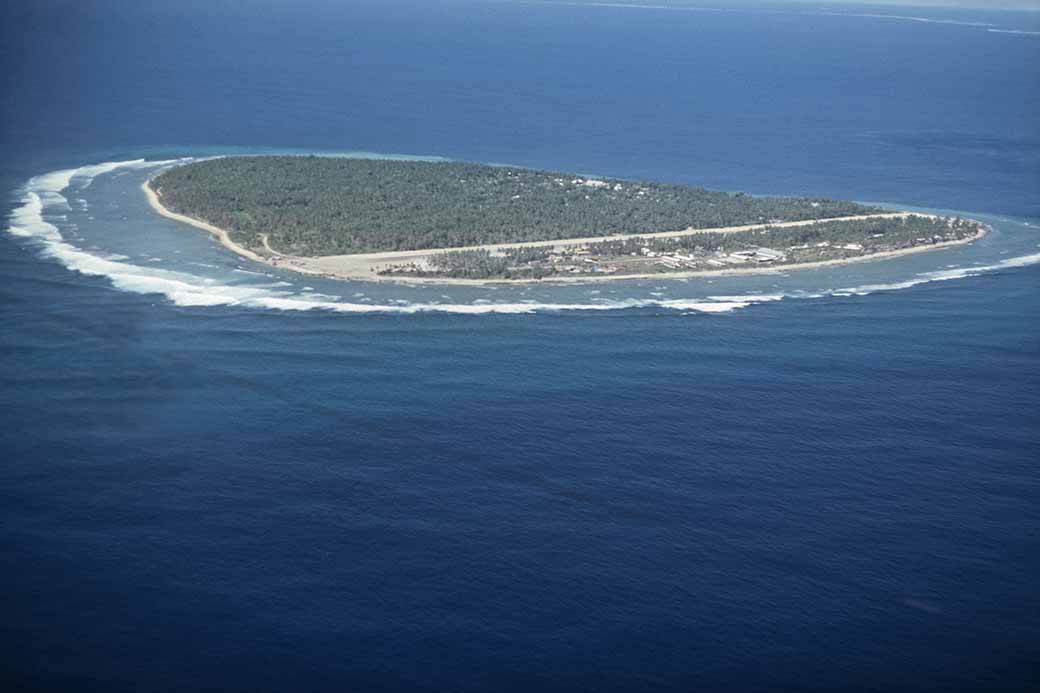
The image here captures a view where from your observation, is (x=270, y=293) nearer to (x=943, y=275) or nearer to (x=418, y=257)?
(x=418, y=257)

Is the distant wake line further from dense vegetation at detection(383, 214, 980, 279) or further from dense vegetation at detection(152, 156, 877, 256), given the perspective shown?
dense vegetation at detection(152, 156, 877, 256)

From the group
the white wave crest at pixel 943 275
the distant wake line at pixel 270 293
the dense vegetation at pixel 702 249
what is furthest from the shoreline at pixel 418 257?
the white wave crest at pixel 943 275

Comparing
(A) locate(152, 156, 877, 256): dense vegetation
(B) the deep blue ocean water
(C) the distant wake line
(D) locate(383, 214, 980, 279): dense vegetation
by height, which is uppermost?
(A) locate(152, 156, 877, 256): dense vegetation

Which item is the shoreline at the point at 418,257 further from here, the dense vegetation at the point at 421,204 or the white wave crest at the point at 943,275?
the white wave crest at the point at 943,275

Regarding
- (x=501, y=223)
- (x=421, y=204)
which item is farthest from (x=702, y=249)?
(x=421, y=204)

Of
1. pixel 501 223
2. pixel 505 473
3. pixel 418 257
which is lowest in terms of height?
pixel 505 473

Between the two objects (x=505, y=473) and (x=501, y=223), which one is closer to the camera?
(x=505, y=473)

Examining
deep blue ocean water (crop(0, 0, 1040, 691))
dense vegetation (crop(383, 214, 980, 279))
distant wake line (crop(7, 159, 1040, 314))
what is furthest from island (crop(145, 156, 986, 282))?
distant wake line (crop(7, 159, 1040, 314))
